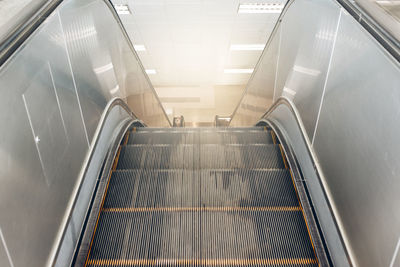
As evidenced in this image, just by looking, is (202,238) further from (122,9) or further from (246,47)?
(246,47)

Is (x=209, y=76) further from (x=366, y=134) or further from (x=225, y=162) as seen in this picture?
(x=366, y=134)

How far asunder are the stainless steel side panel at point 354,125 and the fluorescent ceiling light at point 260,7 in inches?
174

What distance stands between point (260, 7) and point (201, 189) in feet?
19.7

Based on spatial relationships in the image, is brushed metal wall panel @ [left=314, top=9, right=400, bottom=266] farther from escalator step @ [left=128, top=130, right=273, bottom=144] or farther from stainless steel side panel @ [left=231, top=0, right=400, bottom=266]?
escalator step @ [left=128, top=130, right=273, bottom=144]

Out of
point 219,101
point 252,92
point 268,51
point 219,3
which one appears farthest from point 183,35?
point 219,101

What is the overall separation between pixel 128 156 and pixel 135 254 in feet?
→ 4.08

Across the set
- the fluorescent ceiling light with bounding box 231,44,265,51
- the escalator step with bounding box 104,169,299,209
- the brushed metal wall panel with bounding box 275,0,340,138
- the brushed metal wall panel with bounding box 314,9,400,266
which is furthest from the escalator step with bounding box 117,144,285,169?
the fluorescent ceiling light with bounding box 231,44,265,51

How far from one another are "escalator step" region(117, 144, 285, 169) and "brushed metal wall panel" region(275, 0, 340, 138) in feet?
1.83

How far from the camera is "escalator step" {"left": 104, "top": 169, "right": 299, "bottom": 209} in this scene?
237 centimetres

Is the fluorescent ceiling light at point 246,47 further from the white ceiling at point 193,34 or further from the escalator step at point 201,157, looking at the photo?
the escalator step at point 201,157

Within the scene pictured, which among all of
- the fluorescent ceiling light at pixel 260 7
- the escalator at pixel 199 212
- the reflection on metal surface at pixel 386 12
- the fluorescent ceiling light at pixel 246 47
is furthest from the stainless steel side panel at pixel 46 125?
the fluorescent ceiling light at pixel 246 47

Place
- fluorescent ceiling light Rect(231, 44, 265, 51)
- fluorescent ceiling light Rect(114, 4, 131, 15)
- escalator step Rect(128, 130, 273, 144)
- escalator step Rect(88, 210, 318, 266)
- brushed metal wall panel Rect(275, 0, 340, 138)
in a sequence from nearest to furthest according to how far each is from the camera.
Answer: escalator step Rect(88, 210, 318, 266) → brushed metal wall panel Rect(275, 0, 340, 138) → escalator step Rect(128, 130, 273, 144) → fluorescent ceiling light Rect(114, 4, 131, 15) → fluorescent ceiling light Rect(231, 44, 265, 51)

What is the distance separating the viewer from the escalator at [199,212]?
1963 mm

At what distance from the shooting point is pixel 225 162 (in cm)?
301
